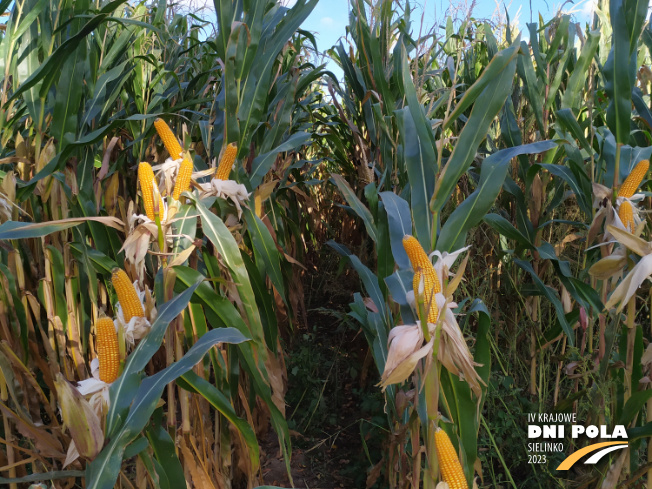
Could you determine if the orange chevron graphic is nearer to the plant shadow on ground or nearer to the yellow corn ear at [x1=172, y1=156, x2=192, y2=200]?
the plant shadow on ground

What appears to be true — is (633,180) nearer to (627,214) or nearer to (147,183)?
(627,214)

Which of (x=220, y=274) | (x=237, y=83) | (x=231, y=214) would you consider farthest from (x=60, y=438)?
(x=237, y=83)

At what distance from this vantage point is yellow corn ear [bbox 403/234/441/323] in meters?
1.09

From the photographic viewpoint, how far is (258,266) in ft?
6.76

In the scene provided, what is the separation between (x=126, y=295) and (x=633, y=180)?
168cm

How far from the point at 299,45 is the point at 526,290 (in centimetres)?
269

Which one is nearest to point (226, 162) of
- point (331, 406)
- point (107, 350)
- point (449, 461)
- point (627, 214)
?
point (107, 350)

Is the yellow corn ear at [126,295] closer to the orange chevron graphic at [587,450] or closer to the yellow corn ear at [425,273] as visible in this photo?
the yellow corn ear at [425,273]

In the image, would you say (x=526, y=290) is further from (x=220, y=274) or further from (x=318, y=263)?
(x=318, y=263)

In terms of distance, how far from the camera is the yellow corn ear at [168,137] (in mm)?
1549

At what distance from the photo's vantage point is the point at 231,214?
1882mm

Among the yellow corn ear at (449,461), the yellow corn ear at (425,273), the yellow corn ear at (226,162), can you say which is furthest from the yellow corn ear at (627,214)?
the yellow corn ear at (226,162)

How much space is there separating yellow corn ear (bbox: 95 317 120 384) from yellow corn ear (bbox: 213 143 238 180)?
720 mm

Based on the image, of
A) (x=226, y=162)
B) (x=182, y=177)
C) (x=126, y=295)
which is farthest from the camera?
(x=226, y=162)
